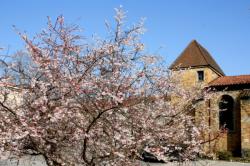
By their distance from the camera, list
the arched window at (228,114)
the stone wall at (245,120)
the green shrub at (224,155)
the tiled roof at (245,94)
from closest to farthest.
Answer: the green shrub at (224,155) < the stone wall at (245,120) < the tiled roof at (245,94) < the arched window at (228,114)

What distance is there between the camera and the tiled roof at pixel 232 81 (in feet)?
118

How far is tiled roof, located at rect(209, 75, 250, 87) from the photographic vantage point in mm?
35884

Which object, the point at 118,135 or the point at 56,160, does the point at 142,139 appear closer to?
the point at 118,135

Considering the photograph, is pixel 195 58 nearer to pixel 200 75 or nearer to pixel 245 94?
pixel 200 75

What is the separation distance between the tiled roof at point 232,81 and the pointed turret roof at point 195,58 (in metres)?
2.15

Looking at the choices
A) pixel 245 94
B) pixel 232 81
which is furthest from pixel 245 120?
pixel 232 81

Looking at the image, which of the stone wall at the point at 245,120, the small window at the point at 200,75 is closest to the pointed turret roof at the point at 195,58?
the small window at the point at 200,75

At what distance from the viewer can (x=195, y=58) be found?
1576 inches

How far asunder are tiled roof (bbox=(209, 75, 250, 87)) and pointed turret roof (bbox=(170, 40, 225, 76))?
215cm

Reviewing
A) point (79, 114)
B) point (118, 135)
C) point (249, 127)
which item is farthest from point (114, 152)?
point (249, 127)

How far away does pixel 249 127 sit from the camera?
114 ft

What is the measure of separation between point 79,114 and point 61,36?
5.12ft

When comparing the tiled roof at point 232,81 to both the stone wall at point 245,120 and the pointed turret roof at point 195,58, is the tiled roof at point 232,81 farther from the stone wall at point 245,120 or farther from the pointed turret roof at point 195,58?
the pointed turret roof at point 195,58

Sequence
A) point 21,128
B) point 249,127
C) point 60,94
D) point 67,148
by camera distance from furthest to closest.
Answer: point 249,127, point 67,148, point 60,94, point 21,128
